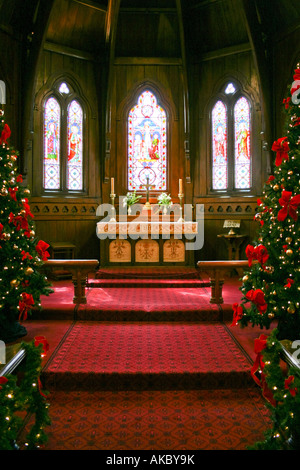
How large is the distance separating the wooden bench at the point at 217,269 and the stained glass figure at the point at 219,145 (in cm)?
404

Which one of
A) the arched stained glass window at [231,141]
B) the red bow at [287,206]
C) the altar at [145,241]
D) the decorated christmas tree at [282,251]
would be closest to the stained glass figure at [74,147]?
the altar at [145,241]

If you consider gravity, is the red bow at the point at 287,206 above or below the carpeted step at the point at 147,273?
above

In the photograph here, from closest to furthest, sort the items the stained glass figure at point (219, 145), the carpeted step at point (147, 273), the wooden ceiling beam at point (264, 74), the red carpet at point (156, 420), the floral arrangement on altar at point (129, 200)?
the red carpet at point (156, 420) < the carpeted step at point (147, 273) < the wooden ceiling beam at point (264, 74) < the floral arrangement on altar at point (129, 200) < the stained glass figure at point (219, 145)

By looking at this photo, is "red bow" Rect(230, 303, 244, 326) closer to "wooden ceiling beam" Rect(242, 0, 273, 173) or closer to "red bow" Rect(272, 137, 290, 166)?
"red bow" Rect(272, 137, 290, 166)

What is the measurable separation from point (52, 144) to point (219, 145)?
375 centimetres

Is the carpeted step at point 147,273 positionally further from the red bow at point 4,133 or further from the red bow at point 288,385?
the red bow at point 288,385

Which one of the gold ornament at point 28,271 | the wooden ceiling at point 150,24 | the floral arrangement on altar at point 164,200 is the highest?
the wooden ceiling at point 150,24

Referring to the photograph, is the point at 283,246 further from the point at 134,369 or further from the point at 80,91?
the point at 80,91

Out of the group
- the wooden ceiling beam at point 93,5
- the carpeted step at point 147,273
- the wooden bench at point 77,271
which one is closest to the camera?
the wooden bench at point 77,271

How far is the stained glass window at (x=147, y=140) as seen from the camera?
9.94m

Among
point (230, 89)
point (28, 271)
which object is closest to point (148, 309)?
point (28, 271)

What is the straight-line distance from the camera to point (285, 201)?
3.91 metres

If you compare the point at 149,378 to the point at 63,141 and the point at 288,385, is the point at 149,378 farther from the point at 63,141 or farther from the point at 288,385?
the point at 63,141

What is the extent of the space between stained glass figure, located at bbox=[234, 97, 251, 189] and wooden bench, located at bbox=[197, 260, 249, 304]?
3840 millimetres
